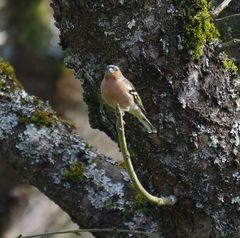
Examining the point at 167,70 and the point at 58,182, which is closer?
the point at 167,70

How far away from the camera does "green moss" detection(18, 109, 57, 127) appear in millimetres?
2895

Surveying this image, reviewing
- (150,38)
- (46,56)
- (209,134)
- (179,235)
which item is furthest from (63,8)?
(46,56)

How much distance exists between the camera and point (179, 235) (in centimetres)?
258

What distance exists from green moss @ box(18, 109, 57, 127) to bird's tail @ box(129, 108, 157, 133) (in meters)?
0.58

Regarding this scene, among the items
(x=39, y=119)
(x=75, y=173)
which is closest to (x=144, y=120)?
(x=75, y=173)

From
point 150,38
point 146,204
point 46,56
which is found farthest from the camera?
point 46,56

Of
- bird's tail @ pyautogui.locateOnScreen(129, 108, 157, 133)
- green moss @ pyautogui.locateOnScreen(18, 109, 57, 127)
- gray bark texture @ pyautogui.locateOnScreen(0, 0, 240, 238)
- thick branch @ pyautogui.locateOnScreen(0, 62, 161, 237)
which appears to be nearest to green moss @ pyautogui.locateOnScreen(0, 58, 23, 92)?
thick branch @ pyautogui.locateOnScreen(0, 62, 161, 237)

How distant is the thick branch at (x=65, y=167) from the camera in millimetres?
2746

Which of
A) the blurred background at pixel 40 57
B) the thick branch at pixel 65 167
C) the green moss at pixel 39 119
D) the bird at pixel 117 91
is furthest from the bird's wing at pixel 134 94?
the blurred background at pixel 40 57

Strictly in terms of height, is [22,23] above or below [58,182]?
above

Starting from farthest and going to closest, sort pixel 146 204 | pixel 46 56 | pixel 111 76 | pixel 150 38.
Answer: pixel 46 56, pixel 146 204, pixel 150 38, pixel 111 76

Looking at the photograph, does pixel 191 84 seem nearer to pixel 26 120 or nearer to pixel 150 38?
pixel 150 38

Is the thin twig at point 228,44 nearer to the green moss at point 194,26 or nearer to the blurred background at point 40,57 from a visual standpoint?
the green moss at point 194,26

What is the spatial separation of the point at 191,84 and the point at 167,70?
0.10 meters
